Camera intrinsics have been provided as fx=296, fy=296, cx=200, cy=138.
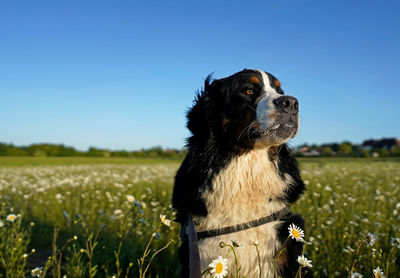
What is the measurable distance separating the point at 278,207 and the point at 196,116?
1209mm

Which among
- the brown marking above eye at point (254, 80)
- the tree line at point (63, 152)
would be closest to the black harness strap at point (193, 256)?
the brown marking above eye at point (254, 80)

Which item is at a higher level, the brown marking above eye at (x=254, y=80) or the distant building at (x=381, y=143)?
the distant building at (x=381, y=143)

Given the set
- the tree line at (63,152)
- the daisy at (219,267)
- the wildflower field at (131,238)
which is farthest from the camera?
the tree line at (63,152)

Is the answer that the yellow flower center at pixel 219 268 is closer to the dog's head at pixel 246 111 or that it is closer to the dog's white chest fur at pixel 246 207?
the dog's white chest fur at pixel 246 207

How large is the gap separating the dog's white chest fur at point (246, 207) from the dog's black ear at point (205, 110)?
0.47m

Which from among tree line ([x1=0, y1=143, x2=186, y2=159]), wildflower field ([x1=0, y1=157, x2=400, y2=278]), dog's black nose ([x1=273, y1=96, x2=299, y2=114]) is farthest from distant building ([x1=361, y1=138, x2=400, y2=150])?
dog's black nose ([x1=273, y1=96, x2=299, y2=114])

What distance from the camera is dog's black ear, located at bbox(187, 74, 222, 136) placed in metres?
3.02

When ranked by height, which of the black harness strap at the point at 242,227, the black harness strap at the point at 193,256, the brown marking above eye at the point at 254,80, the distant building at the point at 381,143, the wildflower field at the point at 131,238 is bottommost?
the wildflower field at the point at 131,238

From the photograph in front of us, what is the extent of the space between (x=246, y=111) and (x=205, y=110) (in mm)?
450

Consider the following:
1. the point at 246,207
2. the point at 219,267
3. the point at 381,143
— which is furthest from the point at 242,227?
the point at 381,143

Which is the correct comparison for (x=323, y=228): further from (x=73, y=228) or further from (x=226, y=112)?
(x=73, y=228)

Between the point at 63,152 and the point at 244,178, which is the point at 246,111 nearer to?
the point at 244,178

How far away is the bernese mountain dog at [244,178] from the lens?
2525 millimetres

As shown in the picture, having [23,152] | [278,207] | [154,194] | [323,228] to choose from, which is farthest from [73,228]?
[23,152]
